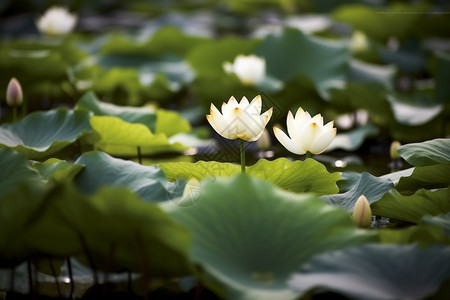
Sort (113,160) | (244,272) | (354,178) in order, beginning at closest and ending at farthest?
(244,272), (113,160), (354,178)

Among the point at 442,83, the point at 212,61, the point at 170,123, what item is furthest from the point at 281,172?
the point at 212,61

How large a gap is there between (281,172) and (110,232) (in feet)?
2.02

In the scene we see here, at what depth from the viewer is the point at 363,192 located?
1740 mm

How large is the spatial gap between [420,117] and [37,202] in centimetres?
200

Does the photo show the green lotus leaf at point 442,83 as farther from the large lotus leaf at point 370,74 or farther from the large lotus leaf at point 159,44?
the large lotus leaf at point 159,44

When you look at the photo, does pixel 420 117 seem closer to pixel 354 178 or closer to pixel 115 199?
pixel 354 178

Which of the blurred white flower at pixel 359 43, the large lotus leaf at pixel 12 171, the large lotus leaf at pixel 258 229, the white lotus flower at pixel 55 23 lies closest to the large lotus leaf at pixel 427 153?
the large lotus leaf at pixel 258 229

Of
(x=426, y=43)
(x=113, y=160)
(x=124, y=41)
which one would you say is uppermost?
(x=113, y=160)

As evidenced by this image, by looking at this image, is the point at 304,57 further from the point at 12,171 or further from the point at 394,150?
the point at 12,171

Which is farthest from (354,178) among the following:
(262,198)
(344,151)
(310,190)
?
(344,151)

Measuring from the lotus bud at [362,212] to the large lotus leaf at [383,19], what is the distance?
8.94 feet

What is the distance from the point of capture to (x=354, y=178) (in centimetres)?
196

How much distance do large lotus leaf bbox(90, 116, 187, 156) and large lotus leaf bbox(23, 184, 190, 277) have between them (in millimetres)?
727

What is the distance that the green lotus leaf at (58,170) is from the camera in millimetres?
1652
